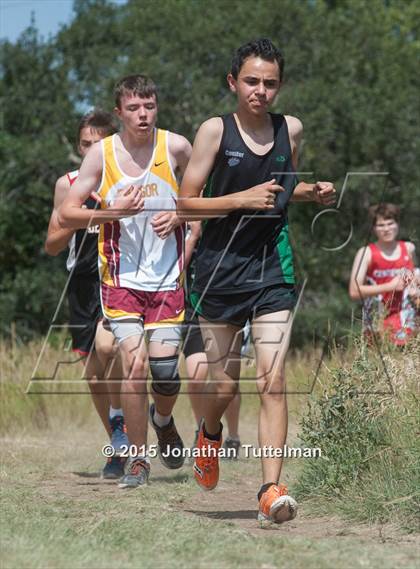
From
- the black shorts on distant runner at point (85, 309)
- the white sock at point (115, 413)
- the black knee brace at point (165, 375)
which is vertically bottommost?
the white sock at point (115, 413)

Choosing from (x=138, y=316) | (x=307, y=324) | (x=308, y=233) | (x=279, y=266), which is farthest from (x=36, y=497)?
(x=308, y=233)

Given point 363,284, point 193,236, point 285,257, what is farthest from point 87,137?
point 363,284

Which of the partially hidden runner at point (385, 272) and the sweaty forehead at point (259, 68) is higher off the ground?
the sweaty forehead at point (259, 68)

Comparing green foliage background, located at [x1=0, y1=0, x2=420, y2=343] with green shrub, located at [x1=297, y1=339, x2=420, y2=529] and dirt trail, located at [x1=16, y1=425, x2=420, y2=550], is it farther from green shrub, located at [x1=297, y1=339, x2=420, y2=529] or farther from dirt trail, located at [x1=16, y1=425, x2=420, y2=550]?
green shrub, located at [x1=297, y1=339, x2=420, y2=529]

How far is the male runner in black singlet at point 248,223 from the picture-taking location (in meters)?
5.91

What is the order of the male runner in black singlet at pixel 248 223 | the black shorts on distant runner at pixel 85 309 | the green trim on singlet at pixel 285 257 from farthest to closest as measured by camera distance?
the black shorts on distant runner at pixel 85 309 → the green trim on singlet at pixel 285 257 → the male runner in black singlet at pixel 248 223

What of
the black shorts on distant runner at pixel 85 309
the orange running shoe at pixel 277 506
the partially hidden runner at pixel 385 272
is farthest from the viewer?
the partially hidden runner at pixel 385 272

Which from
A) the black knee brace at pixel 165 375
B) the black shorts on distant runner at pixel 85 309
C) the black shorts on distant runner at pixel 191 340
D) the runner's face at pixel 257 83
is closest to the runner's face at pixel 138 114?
the runner's face at pixel 257 83

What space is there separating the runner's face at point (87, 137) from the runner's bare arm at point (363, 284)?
96.7 inches

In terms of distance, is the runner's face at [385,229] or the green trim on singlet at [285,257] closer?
the green trim on singlet at [285,257]

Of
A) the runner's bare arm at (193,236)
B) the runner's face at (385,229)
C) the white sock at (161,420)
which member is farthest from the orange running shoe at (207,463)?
the runner's face at (385,229)

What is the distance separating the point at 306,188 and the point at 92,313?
2479mm

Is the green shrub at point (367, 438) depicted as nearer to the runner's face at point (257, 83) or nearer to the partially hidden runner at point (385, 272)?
the runner's face at point (257, 83)

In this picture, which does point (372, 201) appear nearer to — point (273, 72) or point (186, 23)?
point (186, 23)
